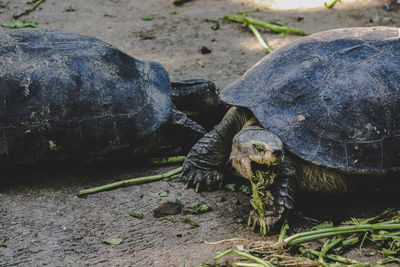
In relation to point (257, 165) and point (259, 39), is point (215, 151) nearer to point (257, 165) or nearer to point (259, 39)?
point (257, 165)

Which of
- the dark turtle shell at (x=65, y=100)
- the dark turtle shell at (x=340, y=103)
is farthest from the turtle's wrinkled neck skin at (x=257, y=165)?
the dark turtle shell at (x=65, y=100)

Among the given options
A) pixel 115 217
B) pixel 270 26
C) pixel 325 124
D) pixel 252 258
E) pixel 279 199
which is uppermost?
pixel 270 26

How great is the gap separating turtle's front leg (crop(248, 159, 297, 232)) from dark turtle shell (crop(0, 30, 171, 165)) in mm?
1252

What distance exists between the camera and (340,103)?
129 inches

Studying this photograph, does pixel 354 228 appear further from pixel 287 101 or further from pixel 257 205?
pixel 287 101

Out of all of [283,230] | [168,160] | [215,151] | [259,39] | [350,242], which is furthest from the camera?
[259,39]

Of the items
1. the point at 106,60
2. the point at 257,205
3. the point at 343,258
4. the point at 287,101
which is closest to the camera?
the point at 343,258

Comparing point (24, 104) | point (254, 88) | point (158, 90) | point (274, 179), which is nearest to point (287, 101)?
point (254, 88)

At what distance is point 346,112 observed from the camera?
10.7ft

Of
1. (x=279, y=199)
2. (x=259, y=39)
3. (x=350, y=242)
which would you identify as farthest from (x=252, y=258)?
(x=259, y=39)

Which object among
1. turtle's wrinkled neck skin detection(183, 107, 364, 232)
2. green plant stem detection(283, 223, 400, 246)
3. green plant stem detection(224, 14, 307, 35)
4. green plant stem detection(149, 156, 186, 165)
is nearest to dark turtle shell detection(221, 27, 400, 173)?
turtle's wrinkled neck skin detection(183, 107, 364, 232)

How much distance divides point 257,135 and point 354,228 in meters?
0.90

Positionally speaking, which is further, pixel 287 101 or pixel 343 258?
pixel 287 101

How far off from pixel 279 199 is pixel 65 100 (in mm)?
1895
